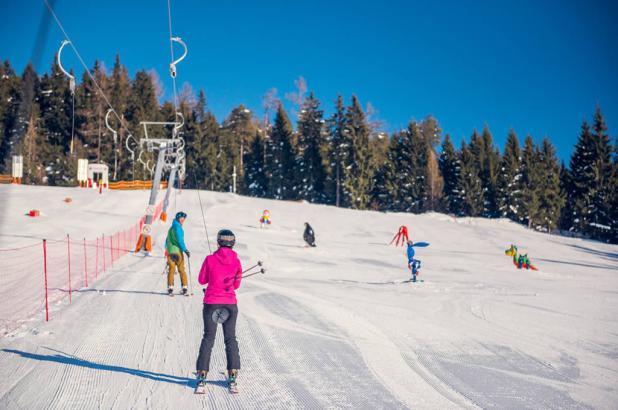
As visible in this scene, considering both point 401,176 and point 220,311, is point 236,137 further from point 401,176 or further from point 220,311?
point 220,311

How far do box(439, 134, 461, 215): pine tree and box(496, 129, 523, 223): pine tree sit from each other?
18.2ft

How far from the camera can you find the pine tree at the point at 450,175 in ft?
224

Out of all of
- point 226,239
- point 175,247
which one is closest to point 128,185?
point 175,247

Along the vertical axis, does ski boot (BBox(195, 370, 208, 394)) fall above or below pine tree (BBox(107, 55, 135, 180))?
below

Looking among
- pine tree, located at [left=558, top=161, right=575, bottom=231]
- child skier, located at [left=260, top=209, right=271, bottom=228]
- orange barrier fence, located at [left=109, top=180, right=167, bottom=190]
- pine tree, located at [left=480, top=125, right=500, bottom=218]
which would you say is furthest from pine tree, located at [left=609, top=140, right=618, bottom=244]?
orange barrier fence, located at [left=109, top=180, right=167, bottom=190]

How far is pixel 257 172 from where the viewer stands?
79.4 meters

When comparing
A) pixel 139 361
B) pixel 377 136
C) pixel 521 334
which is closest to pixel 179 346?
pixel 139 361

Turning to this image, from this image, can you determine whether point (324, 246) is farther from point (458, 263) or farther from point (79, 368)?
point (79, 368)

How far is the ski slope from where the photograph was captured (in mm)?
5496

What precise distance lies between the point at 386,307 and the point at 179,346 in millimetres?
5457

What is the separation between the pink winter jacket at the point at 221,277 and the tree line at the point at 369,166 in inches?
2235

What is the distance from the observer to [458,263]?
74.6ft

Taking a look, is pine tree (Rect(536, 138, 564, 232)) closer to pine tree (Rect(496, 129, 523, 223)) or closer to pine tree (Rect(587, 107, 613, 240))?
pine tree (Rect(496, 129, 523, 223))

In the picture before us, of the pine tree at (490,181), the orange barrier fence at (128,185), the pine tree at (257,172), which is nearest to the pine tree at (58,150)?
the orange barrier fence at (128,185)
